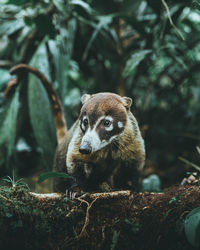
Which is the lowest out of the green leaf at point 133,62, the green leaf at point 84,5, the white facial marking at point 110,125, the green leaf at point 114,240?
the green leaf at point 114,240

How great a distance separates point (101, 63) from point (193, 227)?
10.9ft

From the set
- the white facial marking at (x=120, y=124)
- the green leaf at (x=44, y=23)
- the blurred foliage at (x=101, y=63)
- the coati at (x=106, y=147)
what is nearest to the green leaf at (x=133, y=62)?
the blurred foliage at (x=101, y=63)

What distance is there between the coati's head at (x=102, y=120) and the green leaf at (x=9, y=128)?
4.18 feet

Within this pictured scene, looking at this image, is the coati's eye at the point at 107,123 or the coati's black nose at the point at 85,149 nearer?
the coati's black nose at the point at 85,149

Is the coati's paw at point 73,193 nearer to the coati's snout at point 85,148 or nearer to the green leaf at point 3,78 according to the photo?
the coati's snout at point 85,148

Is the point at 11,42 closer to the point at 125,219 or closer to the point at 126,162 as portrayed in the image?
the point at 126,162

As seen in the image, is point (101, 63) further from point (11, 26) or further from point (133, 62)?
point (133, 62)

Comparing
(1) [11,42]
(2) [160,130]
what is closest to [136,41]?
(2) [160,130]

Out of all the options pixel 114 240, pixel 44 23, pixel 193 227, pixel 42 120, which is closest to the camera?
pixel 193 227

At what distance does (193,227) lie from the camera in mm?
1597

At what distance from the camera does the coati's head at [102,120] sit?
218cm

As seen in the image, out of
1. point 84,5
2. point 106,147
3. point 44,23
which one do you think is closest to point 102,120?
point 106,147

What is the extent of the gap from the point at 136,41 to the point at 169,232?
9.23 ft

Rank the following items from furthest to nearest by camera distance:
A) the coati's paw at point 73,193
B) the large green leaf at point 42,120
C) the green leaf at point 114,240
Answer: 1. the large green leaf at point 42,120
2. the coati's paw at point 73,193
3. the green leaf at point 114,240
